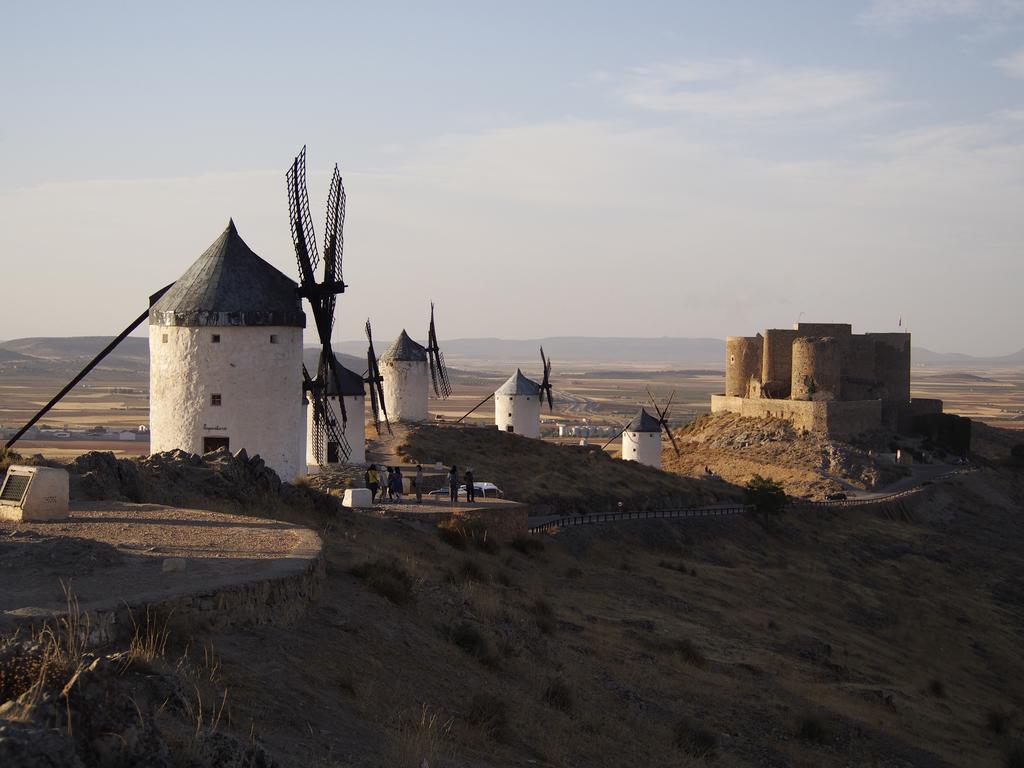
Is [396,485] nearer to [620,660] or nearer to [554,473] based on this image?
[620,660]

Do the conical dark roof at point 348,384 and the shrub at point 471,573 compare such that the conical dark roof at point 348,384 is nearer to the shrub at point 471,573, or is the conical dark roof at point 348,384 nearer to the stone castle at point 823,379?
the shrub at point 471,573

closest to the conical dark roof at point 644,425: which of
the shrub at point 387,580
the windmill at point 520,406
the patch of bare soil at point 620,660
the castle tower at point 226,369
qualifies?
the windmill at point 520,406

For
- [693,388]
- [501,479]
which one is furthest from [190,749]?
[693,388]

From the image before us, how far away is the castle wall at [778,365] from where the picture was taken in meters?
50.5

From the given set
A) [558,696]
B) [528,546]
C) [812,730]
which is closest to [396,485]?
[528,546]

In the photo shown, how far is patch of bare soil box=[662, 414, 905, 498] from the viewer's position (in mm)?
44469

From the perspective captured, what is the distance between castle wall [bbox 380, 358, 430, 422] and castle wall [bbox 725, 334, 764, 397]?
52.5ft

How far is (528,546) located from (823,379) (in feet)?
92.4

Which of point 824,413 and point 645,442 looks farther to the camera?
point 824,413

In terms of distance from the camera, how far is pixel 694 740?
36.6 ft

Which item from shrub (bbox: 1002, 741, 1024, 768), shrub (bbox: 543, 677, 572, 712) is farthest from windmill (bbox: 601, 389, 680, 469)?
shrub (bbox: 543, 677, 572, 712)

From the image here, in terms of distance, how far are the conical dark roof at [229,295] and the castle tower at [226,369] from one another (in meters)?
0.02

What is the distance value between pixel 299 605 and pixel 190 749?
4.28m

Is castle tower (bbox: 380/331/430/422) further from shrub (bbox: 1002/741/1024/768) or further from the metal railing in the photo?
shrub (bbox: 1002/741/1024/768)
